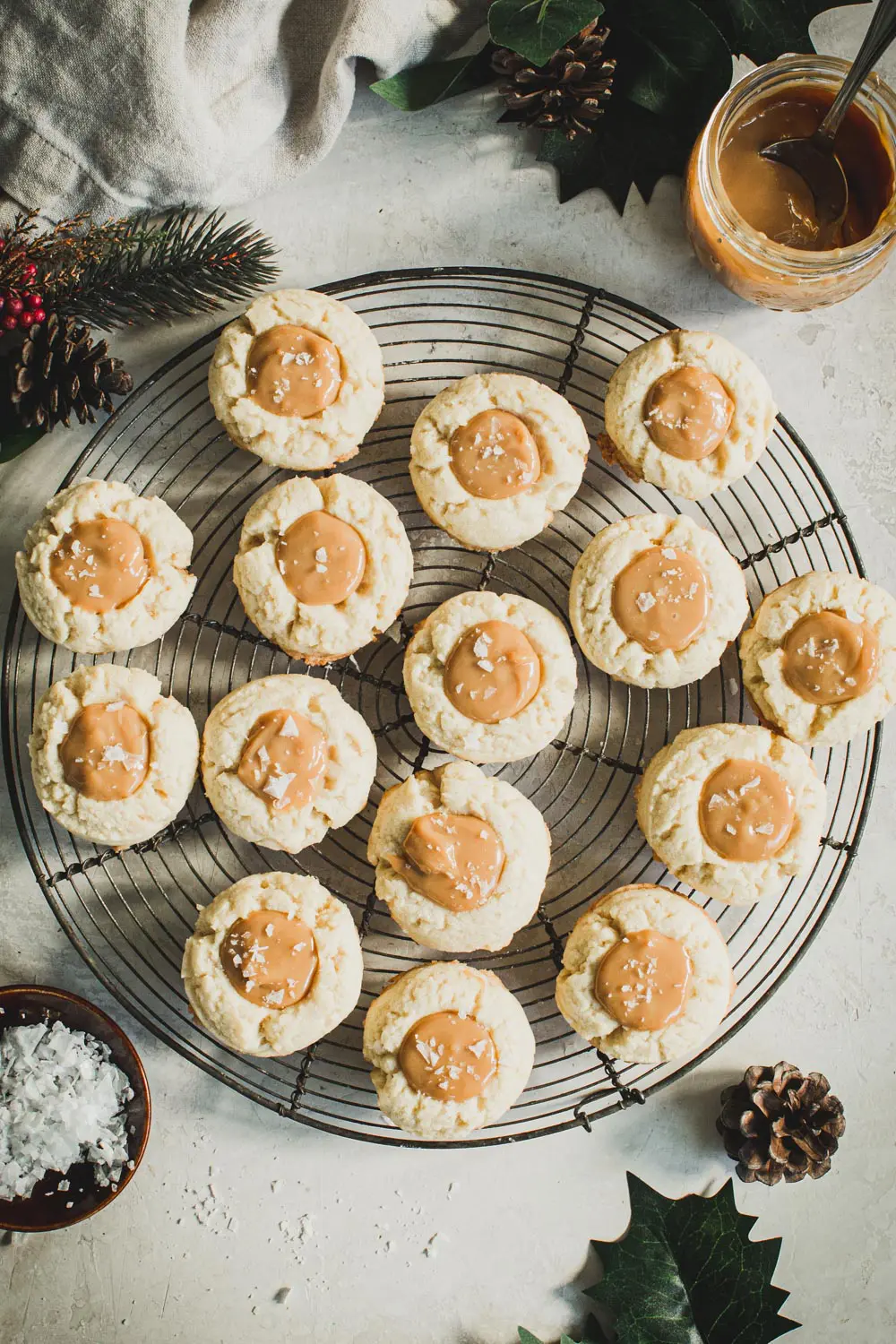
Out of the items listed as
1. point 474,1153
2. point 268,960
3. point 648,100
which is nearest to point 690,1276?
point 474,1153

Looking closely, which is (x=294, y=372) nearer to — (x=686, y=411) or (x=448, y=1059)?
(x=686, y=411)

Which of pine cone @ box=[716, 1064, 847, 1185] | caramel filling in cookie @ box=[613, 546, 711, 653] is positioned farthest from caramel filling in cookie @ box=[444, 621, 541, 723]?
pine cone @ box=[716, 1064, 847, 1185]

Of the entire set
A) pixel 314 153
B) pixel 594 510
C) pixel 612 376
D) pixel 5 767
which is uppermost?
pixel 314 153

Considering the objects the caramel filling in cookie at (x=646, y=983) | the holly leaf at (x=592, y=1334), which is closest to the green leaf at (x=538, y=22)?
the caramel filling in cookie at (x=646, y=983)

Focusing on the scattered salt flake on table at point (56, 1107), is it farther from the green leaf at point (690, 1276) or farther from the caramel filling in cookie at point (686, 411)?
the caramel filling in cookie at point (686, 411)

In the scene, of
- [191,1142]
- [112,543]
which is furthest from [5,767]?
[191,1142]

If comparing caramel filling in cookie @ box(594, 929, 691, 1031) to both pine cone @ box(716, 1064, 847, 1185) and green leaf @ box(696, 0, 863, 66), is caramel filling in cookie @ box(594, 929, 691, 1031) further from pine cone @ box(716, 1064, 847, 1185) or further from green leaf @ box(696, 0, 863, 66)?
green leaf @ box(696, 0, 863, 66)

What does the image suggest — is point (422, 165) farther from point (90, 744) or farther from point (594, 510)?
point (90, 744)
